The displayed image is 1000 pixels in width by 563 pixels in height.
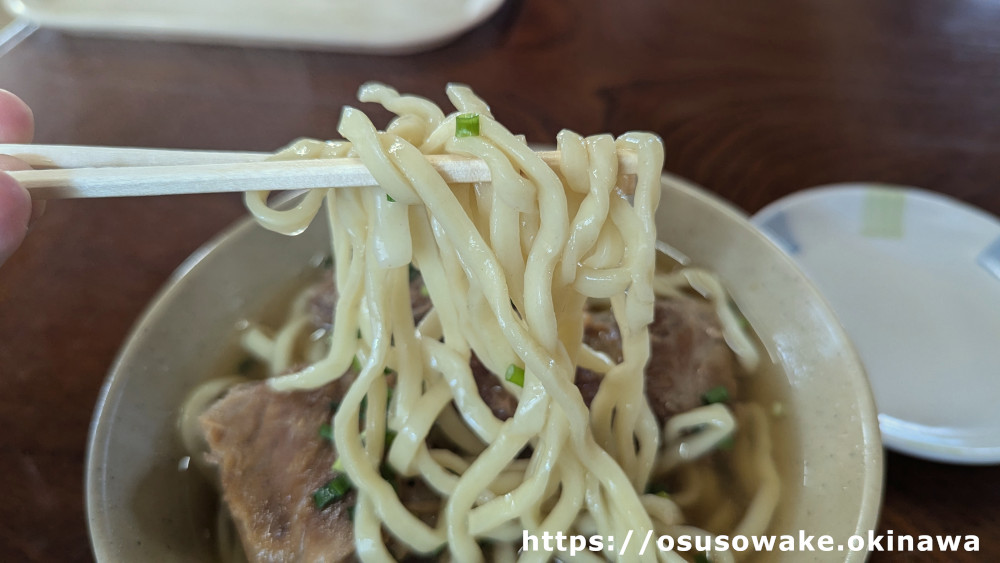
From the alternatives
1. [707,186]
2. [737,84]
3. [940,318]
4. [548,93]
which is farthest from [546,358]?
[737,84]

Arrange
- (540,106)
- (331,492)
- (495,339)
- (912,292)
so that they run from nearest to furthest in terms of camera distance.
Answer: (495,339) → (331,492) → (912,292) → (540,106)

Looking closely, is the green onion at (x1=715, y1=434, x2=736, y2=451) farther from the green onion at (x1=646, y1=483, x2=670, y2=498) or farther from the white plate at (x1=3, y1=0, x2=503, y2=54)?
the white plate at (x1=3, y1=0, x2=503, y2=54)

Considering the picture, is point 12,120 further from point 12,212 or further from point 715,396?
point 715,396

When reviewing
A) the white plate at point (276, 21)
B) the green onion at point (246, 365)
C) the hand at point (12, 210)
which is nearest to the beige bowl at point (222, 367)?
the green onion at point (246, 365)

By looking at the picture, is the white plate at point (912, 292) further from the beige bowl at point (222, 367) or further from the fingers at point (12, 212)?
the fingers at point (12, 212)

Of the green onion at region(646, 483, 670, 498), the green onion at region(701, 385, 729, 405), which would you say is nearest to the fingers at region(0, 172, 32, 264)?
the green onion at region(646, 483, 670, 498)

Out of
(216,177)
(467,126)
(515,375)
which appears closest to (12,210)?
(216,177)
